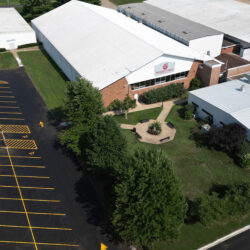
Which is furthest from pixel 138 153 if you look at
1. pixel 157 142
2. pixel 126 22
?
pixel 126 22

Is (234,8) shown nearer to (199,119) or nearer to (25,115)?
(199,119)

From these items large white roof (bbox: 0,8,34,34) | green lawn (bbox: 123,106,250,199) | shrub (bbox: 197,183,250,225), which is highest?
large white roof (bbox: 0,8,34,34)

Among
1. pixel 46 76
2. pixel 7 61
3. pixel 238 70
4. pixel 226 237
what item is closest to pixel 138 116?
pixel 238 70

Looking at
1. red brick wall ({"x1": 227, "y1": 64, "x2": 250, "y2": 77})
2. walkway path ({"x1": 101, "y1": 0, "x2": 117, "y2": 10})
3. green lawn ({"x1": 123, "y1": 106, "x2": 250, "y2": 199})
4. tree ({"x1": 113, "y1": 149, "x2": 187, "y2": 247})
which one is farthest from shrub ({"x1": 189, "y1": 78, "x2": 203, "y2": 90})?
walkway path ({"x1": 101, "y1": 0, "x2": 117, "y2": 10})

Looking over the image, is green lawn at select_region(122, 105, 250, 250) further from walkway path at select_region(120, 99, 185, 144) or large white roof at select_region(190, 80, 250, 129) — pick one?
large white roof at select_region(190, 80, 250, 129)

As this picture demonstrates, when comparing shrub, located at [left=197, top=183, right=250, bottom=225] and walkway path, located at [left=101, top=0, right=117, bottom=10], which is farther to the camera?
walkway path, located at [left=101, top=0, right=117, bottom=10]

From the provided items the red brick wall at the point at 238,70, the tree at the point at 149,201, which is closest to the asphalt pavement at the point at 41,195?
the tree at the point at 149,201

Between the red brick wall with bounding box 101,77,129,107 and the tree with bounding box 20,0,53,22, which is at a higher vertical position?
the tree with bounding box 20,0,53,22

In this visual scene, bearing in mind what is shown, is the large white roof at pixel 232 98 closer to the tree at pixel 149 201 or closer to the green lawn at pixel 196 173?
Result: the green lawn at pixel 196 173
